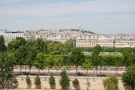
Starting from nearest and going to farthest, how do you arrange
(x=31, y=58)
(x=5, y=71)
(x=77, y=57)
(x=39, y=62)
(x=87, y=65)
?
1. (x=5, y=71)
2. (x=87, y=65)
3. (x=39, y=62)
4. (x=77, y=57)
5. (x=31, y=58)

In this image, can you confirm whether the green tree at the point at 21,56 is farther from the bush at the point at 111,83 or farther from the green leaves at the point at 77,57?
the bush at the point at 111,83

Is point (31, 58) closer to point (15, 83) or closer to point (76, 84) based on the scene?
point (15, 83)

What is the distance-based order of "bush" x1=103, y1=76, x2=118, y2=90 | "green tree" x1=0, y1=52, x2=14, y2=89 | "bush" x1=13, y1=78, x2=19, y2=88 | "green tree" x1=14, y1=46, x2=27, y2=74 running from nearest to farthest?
1. "bush" x1=103, y1=76, x2=118, y2=90
2. "green tree" x1=0, y1=52, x2=14, y2=89
3. "bush" x1=13, y1=78, x2=19, y2=88
4. "green tree" x1=14, y1=46, x2=27, y2=74

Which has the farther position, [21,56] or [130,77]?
[21,56]

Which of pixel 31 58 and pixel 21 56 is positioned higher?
pixel 21 56

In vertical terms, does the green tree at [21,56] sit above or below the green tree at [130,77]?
above

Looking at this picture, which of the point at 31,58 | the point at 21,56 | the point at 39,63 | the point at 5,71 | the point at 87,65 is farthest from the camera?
the point at 21,56

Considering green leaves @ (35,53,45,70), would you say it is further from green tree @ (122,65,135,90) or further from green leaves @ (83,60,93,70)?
green tree @ (122,65,135,90)

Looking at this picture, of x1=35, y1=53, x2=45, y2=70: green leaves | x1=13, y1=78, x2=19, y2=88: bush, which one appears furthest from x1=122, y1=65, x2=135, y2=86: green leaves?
x1=13, y1=78, x2=19, y2=88: bush

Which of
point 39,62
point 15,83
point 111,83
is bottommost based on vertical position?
point 15,83

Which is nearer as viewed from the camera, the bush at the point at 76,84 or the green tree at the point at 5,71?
the bush at the point at 76,84

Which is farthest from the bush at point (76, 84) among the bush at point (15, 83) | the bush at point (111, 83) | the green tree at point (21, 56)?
the green tree at point (21, 56)

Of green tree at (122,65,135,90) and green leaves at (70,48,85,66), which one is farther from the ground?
green leaves at (70,48,85,66)

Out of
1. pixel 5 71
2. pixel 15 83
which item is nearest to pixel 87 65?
pixel 15 83
